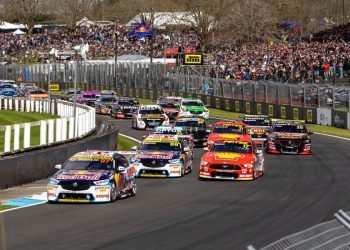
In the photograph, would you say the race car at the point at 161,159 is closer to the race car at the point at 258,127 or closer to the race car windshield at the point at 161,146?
the race car windshield at the point at 161,146

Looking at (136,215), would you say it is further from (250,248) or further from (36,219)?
A: (250,248)

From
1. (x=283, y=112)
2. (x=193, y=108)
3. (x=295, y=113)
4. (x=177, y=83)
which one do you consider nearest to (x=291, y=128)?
(x=295, y=113)

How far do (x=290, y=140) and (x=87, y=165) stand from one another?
54.3 ft

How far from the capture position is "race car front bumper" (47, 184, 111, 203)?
22.1 metres

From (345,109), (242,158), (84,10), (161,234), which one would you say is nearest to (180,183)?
(242,158)

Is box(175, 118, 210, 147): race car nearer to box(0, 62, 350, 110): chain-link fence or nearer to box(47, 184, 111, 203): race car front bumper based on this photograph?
box(0, 62, 350, 110): chain-link fence

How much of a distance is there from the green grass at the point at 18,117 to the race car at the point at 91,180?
2777 centimetres

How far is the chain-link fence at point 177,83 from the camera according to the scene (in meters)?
55.6

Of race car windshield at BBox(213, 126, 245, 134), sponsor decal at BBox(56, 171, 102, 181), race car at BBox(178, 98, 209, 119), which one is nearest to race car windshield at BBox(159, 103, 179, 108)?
race car at BBox(178, 98, 209, 119)

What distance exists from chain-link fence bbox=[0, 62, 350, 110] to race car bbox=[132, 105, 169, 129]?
4754 mm

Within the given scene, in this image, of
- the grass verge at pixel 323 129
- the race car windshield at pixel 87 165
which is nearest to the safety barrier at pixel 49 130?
the race car windshield at pixel 87 165

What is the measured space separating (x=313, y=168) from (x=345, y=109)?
21208 millimetres

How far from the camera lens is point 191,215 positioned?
68.0 feet

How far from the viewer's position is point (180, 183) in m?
28.0
